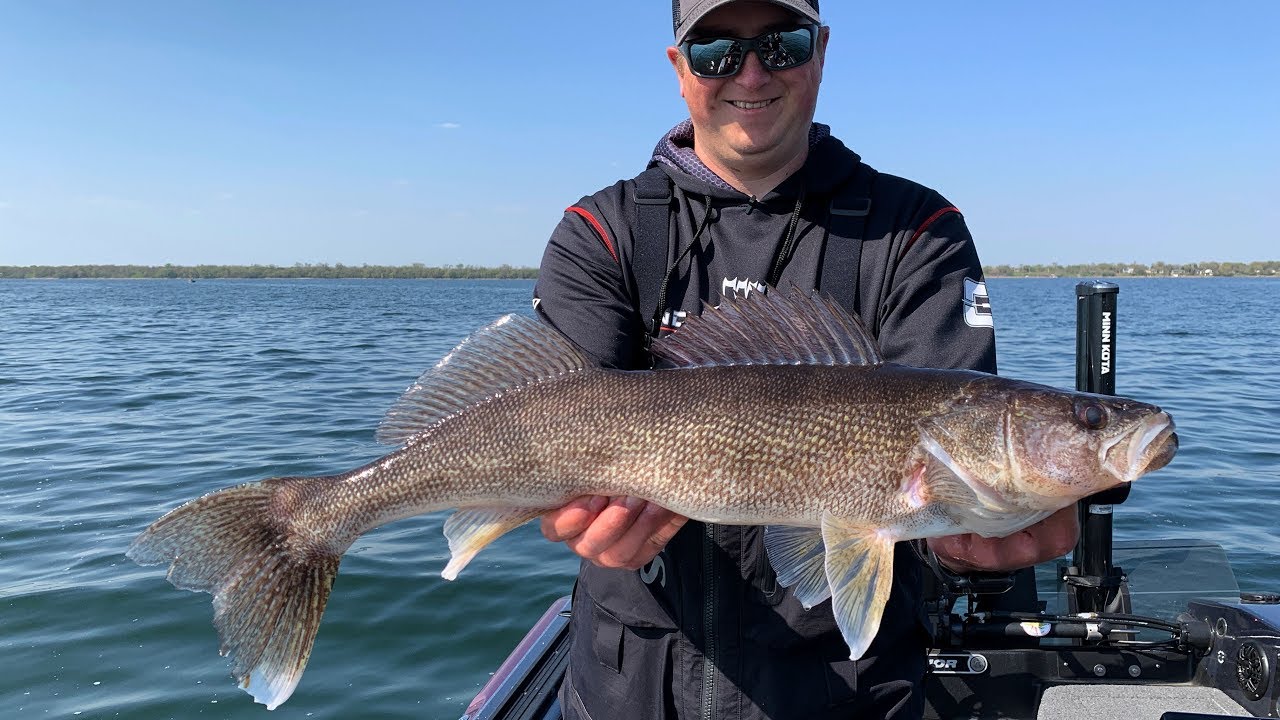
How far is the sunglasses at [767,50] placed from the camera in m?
3.02

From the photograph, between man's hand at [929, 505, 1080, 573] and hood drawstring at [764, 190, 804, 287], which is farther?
hood drawstring at [764, 190, 804, 287]

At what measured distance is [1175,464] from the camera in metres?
11.7

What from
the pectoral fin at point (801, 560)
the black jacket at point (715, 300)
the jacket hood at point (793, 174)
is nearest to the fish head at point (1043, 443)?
the black jacket at point (715, 300)

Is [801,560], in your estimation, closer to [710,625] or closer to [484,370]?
[710,625]

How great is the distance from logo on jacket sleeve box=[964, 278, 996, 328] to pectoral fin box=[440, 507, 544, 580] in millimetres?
1537

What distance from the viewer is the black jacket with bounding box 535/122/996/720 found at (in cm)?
270

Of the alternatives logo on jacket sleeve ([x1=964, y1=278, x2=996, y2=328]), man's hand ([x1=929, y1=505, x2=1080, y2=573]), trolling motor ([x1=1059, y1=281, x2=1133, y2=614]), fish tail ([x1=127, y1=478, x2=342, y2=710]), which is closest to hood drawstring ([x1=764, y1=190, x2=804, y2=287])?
logo on jacket sleeve ([x1=964, y1=278, x2=996, y2=328])

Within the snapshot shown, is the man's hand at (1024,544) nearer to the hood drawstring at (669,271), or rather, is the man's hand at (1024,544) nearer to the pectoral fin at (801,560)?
the pectoral fin at (801,560)

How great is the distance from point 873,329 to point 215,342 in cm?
2860

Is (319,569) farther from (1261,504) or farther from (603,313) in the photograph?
(1261,504)

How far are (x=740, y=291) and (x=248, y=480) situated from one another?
7526 mm

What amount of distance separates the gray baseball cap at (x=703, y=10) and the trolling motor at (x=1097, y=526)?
2.59 meters

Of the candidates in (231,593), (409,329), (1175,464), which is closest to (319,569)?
(231,593)

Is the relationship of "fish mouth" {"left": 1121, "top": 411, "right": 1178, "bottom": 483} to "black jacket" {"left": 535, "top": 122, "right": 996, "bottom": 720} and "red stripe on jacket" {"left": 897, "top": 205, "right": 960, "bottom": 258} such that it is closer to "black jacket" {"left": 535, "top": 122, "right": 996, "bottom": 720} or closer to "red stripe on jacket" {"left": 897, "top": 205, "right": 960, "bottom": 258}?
"black jacket" {"left": 535, "top": 122, "right": 996, "bottom": 720}
